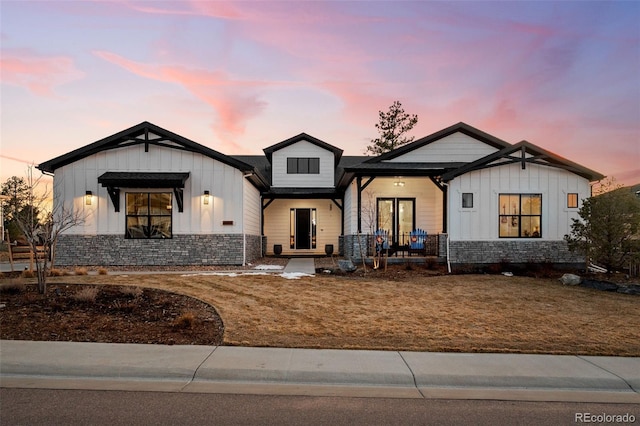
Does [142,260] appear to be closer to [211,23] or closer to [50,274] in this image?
[50,274]

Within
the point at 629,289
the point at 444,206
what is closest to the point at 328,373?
the point at 629,289

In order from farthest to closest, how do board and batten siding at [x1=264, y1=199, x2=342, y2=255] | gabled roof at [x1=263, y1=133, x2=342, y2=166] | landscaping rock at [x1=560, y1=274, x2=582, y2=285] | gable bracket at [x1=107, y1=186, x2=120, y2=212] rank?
board and batten siding at [x1=264, y1=199, x2=342, y2=255] < gabled roof at [x1=263, y1=133, x2=342, y2=166] < gable bracket at [x1=107, y1=186, x2=120, y2=212] < landscaping rock at [x1=560, y1=274, x2=582, y2=285]

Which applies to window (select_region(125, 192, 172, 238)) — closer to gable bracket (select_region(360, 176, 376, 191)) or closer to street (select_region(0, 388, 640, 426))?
gable bracket (select_region(360, 176, 376, 191))

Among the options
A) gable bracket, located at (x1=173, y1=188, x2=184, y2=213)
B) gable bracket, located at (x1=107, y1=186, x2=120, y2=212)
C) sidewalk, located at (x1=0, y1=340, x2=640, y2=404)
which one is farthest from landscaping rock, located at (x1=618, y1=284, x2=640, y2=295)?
gable bracket, located at (x1=107, y1=186, x2=120, y2=212)

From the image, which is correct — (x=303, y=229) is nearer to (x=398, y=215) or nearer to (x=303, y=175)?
(x=303, y=175)

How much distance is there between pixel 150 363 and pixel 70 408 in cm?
119

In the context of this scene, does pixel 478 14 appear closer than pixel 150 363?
No

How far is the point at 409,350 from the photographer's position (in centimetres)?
559

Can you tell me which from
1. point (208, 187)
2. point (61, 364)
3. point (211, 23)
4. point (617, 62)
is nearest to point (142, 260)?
point (208, 187)

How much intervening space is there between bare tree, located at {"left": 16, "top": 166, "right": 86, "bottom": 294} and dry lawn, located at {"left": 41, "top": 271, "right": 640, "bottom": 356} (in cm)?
129

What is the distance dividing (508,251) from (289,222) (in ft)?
36.6

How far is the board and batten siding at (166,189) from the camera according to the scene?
582 inches

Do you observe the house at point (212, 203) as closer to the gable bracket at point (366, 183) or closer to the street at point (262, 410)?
the gable bracket at point (366, 183)

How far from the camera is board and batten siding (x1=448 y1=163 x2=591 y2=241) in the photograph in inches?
583
